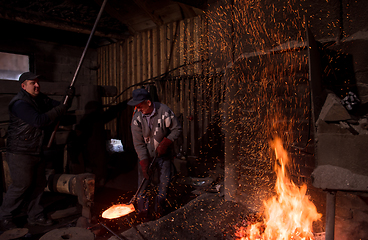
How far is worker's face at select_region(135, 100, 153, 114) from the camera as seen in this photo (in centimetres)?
360

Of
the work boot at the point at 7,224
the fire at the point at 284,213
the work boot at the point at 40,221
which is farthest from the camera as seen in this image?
the work boot at the point at 40,221

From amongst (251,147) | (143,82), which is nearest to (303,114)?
(251,147)

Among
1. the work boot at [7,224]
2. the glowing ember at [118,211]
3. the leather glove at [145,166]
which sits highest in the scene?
the leather glove at [145,166]

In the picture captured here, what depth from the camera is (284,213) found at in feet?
9.21

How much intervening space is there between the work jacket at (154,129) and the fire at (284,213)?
158cm

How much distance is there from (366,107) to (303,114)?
0.58 meters

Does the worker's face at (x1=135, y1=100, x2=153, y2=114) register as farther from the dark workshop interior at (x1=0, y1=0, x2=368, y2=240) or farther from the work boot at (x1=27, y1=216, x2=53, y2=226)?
the work boot at (x1=27, y1=216, x2=53, y2=226)

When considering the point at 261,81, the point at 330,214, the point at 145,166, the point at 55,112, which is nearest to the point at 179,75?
the point at 55,112

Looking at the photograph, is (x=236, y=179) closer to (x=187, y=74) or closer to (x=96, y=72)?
(x=187, y=74)

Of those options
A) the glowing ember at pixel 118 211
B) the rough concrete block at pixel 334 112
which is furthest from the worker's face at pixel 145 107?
the rough concrete block at pixel 334 112

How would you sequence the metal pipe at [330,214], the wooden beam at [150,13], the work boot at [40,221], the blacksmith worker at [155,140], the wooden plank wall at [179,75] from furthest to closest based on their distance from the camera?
1. the wooden beam at [150,13]
2. the wooden plank wall at [179,75]
3. the work boot at [40,221]
4. the blacksmith worker at [155,140]
5. the metal pipe at [330,214]

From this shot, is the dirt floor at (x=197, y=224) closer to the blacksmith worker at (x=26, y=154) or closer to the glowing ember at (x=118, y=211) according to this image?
the glowing ember at (x=118, y=211)

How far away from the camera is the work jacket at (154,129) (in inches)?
147

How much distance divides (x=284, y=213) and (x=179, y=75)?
18.3ft
